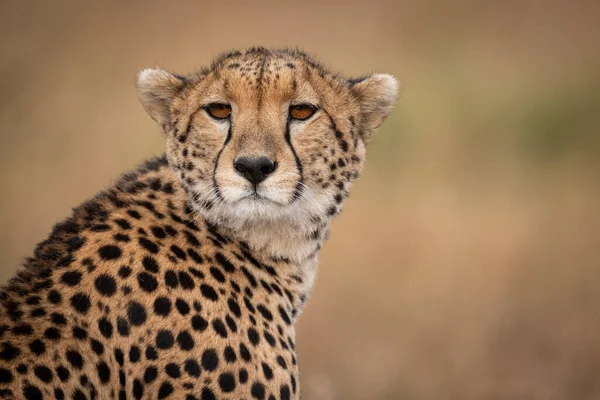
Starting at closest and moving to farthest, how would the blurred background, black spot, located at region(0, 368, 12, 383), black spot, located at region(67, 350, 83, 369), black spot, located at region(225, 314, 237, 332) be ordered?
black spot, located at region(0, 368, 12, 383) < black spot, located at region(67, 350, 83, 369) < black spot, located at region(225, 314, 237, 332) < the blurred background

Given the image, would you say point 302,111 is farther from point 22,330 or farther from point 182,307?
point 22,330

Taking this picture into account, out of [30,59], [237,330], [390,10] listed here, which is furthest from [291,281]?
[390,10]

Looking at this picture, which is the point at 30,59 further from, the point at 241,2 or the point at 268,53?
the point at 268,53

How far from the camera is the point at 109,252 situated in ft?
9.91

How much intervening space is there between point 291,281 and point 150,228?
51 centimetres

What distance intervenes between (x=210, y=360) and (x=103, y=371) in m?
0.29

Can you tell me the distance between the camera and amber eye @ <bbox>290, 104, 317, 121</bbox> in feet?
10.8

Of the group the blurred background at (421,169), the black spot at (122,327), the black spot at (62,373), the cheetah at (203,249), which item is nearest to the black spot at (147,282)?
the cheetah at (203,249)

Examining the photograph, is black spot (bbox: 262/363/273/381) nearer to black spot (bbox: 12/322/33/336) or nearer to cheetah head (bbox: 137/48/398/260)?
cheetah head (bbox: 137/48/398/260)

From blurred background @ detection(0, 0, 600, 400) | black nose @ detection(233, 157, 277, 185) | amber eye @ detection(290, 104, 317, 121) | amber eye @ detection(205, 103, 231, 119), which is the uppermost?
amber eye @ detection(290, 104, 317, 121)

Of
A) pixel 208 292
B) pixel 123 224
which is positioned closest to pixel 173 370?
pixel 208 292

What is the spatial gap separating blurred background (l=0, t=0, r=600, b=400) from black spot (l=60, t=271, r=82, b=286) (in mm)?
1726

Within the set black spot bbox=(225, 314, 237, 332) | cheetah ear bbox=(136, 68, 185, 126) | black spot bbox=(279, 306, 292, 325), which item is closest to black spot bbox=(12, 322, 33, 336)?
black spot bbox=(225, 314, 237, 332)

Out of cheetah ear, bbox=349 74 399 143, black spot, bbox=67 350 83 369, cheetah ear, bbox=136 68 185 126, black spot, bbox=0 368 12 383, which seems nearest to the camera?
black spot, bbox=0 368 12 383
